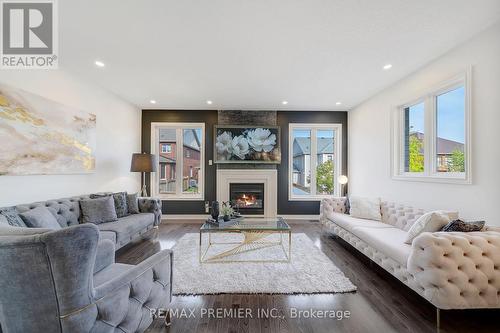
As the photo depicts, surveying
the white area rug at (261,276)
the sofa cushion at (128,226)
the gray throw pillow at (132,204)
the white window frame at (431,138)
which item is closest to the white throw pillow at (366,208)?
the white window frame at (431,138)

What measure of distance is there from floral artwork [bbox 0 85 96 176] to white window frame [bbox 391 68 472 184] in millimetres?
5322

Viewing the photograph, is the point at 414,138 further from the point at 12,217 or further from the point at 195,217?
the point at 12,217

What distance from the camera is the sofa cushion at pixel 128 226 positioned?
114 inches

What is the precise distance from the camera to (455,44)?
2.53m

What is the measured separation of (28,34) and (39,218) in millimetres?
2042

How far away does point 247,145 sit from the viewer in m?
5.27

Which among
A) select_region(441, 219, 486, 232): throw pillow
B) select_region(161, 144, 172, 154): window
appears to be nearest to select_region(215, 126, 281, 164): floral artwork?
select_region(161, 144, 172, 154): window

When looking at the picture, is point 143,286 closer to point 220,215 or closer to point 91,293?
point 91,293

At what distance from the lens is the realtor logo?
2023 mm

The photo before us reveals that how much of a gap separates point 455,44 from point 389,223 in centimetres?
254

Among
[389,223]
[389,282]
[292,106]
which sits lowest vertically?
[389,282]

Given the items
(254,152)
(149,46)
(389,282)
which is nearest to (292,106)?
(254,152)

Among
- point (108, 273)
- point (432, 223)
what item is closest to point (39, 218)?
point (108, 273)

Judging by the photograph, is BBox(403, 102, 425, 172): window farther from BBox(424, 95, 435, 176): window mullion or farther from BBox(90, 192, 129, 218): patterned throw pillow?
BBox(90, 192, 129, 218): patterned throw pillow
